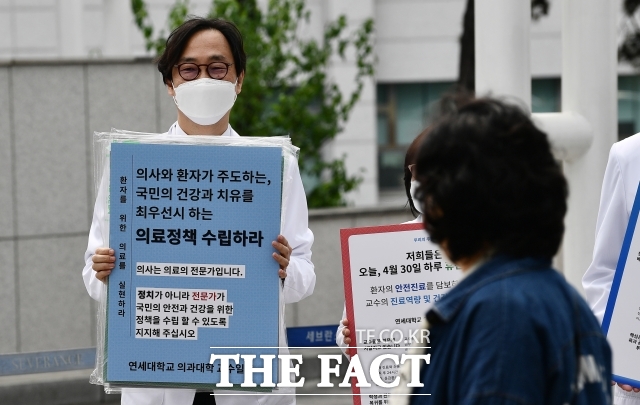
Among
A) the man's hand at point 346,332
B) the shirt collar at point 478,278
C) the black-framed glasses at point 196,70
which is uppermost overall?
the black-framed glasses at point 196,70

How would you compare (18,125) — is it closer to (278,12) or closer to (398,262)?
(278,12)

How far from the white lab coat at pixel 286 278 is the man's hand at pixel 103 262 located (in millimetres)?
55

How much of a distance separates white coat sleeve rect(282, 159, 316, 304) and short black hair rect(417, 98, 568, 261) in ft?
4.61

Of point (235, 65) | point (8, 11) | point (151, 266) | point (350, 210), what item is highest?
point (8, 11)

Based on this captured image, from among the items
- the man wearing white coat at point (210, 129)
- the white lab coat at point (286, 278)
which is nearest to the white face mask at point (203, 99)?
the man wearing white coat at point (210, 129)

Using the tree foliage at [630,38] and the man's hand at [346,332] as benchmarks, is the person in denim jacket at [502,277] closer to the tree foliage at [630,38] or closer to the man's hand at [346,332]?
the man's hand at [346,332]

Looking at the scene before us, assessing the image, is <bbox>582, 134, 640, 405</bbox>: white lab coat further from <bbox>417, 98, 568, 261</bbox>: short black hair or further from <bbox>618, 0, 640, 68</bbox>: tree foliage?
<bbox>618, 0, 640, 68</bbox>: tree foliage

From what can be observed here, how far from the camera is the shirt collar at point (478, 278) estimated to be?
1705 millimetres

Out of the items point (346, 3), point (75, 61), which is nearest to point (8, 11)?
point (346, 3)

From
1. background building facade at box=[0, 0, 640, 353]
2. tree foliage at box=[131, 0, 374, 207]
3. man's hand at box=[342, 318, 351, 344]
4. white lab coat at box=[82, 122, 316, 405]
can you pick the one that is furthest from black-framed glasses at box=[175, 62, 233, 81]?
tree foliage at box=[131, 0, 374, 207]

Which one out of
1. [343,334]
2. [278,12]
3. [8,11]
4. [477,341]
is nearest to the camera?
[477,341]

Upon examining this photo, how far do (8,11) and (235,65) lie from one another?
55.7 ft

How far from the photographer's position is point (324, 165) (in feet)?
33.4

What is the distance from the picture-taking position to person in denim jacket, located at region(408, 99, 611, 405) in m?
1.64
